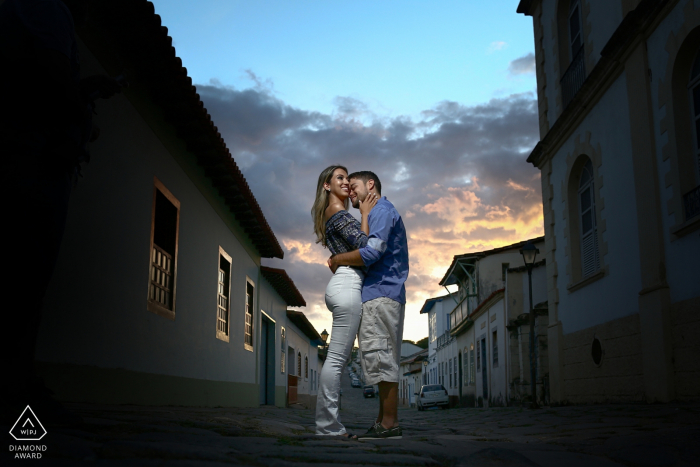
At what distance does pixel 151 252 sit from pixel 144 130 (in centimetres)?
148

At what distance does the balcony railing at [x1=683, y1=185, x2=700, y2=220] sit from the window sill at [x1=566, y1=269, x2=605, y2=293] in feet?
8.95

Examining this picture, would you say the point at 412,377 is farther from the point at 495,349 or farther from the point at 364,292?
the point at 364,292

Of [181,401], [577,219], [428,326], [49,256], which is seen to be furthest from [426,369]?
[49,256]

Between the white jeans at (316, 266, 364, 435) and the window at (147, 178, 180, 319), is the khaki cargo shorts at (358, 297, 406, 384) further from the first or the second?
the window at (147, 178, 180, 319)

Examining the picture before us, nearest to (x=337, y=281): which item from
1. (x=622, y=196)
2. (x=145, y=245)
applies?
(x=145, y=245)

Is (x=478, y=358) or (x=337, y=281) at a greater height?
(x=337, y=281)

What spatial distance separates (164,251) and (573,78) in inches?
333

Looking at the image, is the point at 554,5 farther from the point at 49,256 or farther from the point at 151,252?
the point at 49,256

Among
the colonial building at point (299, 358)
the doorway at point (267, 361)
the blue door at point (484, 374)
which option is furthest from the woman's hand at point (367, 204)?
the blue door at point (484, 374)

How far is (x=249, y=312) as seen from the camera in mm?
15883

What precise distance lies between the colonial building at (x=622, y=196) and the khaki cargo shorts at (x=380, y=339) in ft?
16.6

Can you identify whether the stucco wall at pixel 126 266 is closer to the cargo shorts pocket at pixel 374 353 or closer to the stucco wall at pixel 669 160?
the cargo shorts pocket at pixel 374 353

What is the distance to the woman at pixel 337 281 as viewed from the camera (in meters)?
4.01

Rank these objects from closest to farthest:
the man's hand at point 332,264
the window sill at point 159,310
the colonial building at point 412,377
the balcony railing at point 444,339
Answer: the man's hand at point 332,264
the window sill at point 159,310
the balcony railing at point 444,339
the colonial building at point 412,377
